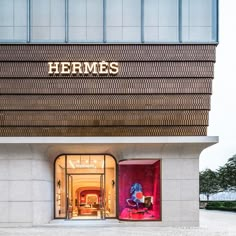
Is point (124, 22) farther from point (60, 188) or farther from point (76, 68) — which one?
point (60, 188)

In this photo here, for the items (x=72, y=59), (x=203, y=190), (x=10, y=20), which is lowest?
(x=203, y=190)

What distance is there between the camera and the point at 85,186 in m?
29.6

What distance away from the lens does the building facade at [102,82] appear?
25641mm

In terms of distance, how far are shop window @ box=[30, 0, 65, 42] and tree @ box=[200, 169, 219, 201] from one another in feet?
218

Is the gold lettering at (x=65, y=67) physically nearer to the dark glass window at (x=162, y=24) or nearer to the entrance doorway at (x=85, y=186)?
the dark glass window at (x=162, y=24)

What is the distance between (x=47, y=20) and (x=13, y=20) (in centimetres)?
183

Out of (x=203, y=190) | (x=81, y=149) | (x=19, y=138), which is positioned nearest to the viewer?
(x=19, y=138)

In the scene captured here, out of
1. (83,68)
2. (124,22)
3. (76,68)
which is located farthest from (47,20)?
(124,22)

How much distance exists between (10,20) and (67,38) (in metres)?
3.22

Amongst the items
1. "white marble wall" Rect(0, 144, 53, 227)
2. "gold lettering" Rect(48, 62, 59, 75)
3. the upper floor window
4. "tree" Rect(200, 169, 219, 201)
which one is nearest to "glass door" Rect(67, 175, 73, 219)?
"white marble wall" Rect(0, 144, 53, 227)

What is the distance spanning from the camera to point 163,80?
25.8 m

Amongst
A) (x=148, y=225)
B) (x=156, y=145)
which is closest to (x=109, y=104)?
(x=156, y=145)

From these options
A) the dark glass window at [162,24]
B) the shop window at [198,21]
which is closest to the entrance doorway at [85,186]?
the dark glass window at [162,24]

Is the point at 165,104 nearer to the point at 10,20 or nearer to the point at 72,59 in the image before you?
the point at 72,59
